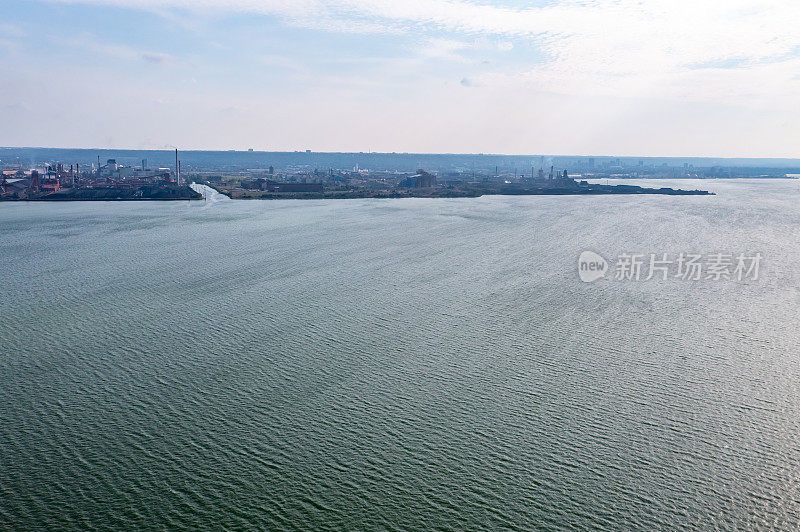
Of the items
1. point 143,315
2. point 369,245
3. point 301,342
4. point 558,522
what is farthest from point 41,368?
point 369,245

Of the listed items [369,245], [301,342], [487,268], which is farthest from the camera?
[369,245]

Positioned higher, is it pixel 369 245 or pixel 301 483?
pixel 369 245

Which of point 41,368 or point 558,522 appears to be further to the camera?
point 41,368

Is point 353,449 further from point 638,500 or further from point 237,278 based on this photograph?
point 237,278

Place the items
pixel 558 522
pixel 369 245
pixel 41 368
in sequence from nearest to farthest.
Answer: pixel 558 522 → pixel 41 368 → pixel 369 245

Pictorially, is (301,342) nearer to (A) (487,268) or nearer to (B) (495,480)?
(B) (495,480)

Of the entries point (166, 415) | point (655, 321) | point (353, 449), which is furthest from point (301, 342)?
point (655, 321)
